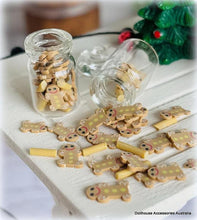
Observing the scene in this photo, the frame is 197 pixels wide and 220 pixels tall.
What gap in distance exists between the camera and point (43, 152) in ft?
2.55

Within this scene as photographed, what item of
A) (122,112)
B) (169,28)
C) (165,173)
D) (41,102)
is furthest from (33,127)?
(169,28)

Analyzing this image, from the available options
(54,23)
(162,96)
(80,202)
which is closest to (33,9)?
(54,23)

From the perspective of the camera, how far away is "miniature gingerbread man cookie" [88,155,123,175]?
73 centimetres

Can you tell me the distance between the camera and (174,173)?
72 cm

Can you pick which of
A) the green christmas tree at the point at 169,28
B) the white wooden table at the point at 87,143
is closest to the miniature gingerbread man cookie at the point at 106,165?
the white wooden table at the point at 87,143

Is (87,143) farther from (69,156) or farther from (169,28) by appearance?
(169,28)

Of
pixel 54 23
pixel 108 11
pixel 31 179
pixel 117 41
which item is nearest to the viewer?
pixel 117 41

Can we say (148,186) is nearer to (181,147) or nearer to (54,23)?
(181,147)

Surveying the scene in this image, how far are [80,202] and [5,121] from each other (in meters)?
0.29

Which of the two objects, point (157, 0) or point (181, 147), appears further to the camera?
point (157, 0)

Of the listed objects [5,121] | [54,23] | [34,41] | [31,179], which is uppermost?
[34,41]

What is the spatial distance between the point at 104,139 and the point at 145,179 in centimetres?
13

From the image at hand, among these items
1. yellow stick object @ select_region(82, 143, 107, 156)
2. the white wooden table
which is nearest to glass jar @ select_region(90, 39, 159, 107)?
the white wooden table

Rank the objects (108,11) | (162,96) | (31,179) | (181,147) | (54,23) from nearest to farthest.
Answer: (181,147) < (162,96) < (31,179) < (54,23) < (108,11)
